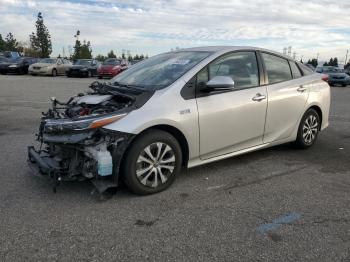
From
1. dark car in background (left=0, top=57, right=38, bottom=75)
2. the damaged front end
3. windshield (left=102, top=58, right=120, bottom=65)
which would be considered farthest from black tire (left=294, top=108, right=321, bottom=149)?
dark car in background (left=0, top=57, right=38, bottom=75)

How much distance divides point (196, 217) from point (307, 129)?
3194mm

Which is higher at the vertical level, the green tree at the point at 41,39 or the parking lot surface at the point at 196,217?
the green tree at the point at 41,39

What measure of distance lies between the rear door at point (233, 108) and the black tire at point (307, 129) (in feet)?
3.48

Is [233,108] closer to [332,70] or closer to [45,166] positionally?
[45,166]

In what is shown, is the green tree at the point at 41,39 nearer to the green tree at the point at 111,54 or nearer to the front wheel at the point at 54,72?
the green tree at the point at 111,54

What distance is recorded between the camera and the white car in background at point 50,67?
29.3m

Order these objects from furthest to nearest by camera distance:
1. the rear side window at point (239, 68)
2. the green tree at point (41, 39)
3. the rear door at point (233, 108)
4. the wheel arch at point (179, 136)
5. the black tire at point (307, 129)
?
1. the green tree at point (41, 39)
2. the black tire at point (307, 129)
3. the rear side window at point (239, 68)
4. the rear door at point (233, 108)
5. the wheel arch at point (179, 136)

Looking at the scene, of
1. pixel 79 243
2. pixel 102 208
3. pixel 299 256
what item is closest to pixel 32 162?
pixel 102 208

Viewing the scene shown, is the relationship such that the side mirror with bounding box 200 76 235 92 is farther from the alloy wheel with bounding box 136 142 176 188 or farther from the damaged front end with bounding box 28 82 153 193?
the alloy wheel with bounding box 136 142 176 188

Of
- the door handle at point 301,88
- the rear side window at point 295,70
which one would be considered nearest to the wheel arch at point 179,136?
the door handle at point 301,88

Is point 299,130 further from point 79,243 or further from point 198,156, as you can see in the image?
point 79,243

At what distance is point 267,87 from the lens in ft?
17.9

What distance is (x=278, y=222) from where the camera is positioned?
3770 millimetres

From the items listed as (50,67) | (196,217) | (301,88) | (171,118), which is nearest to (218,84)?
(171,118)
